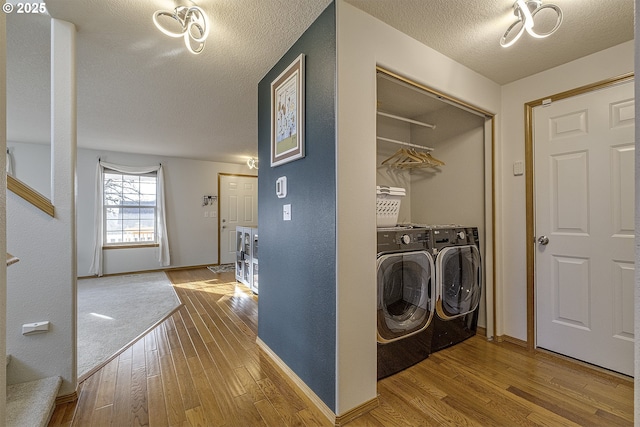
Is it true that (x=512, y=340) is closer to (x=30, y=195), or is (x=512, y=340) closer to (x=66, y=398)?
(x=66, y=398)

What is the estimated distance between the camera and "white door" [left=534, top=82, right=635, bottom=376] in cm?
182

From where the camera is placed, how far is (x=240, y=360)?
2074mm

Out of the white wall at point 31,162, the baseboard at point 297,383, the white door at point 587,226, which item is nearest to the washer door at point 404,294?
the baseboard at point 297,383

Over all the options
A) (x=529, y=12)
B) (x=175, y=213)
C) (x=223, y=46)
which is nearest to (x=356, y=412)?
(x=529, y=12)

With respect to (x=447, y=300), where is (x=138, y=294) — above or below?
below

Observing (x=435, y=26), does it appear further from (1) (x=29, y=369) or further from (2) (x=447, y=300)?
(1) (x=29, y=369)

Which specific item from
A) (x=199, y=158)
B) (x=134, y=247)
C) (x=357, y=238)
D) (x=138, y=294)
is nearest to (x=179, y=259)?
(x=134, y=247)

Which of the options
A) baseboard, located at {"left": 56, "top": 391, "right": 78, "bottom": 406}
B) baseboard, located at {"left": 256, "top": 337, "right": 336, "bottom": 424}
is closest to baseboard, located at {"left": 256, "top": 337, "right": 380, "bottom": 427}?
baseboard, located at {"left": 256, "top": 337, "right": 336, "bottom": 424}

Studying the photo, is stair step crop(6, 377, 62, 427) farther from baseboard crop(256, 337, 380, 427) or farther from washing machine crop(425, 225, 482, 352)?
washing machine crop(425, 225, 482, 352)

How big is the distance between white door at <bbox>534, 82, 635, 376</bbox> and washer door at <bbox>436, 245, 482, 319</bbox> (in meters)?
0.46

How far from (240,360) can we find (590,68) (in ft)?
11.2

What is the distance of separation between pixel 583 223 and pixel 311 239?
205cm

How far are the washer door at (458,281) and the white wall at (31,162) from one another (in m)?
6.08

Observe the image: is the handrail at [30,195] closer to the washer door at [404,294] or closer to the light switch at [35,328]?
the light switch at [35,328]
